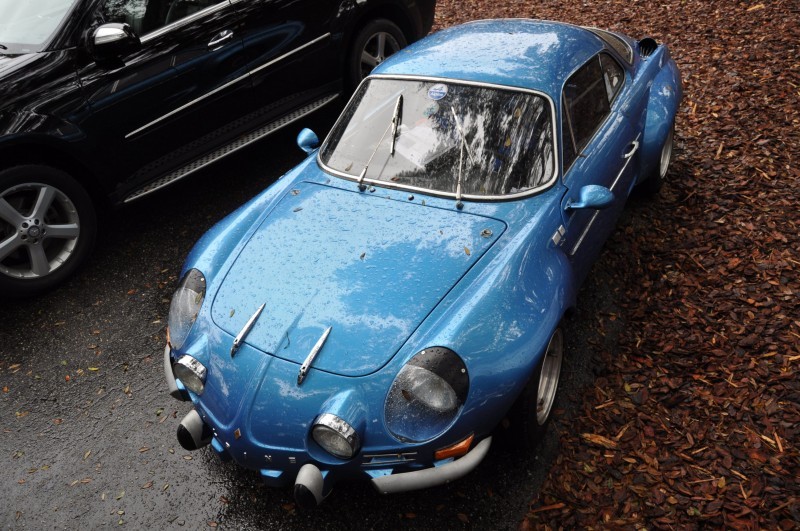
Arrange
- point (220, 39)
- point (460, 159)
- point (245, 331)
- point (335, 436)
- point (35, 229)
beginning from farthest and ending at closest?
point (220, 39), point (35, 229), point (460, 159), point (245, 331), point (335, 436)

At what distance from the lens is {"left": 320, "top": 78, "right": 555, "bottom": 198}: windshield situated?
10.6 feet

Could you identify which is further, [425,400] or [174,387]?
[174,387]

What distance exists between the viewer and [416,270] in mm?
2875

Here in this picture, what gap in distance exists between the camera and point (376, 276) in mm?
2883

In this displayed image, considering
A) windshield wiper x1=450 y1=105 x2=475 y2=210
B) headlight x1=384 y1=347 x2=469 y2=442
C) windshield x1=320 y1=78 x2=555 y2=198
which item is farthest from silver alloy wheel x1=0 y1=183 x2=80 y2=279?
headlight x1=384 y1=347 x2=469 y2=442

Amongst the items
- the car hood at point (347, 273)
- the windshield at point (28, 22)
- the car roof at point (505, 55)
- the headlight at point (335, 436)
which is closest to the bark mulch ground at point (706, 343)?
the headlight at point (335, 436)

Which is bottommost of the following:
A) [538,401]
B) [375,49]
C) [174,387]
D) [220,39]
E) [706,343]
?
[706,343]

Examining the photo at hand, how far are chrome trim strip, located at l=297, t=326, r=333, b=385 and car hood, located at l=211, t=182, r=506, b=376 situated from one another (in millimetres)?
18

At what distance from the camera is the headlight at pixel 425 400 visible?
2469 millimetres

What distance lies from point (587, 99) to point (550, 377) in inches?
65.0

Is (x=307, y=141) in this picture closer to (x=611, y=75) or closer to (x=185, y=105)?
(x=185, y=105)

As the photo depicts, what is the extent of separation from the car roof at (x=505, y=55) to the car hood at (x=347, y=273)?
88cm

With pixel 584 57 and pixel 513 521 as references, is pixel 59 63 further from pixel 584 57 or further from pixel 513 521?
pixel 513 521

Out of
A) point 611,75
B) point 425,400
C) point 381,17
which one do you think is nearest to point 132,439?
point 425,400
